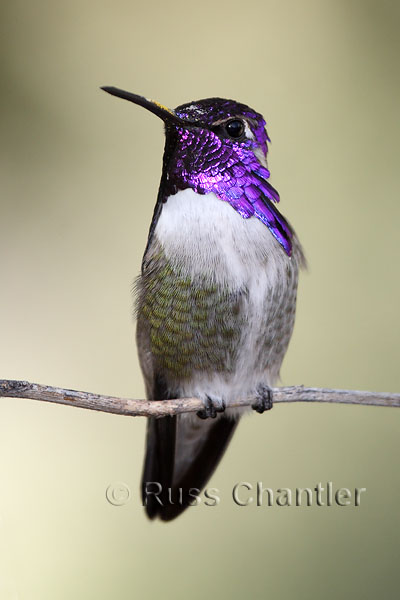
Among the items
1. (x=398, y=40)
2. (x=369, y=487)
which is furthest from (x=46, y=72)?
(x=369, y=487)

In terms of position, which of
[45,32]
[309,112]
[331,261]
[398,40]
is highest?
[398,40]

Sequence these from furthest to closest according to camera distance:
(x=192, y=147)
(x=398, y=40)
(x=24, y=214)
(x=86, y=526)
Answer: (x=398, y=40), (x=24, y=214), (x=86, y=526), (x=192, y=147)

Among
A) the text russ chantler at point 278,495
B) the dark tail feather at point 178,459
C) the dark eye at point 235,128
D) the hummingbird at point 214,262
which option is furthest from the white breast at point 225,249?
the text russ chantler at point 278,495

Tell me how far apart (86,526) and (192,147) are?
106cm

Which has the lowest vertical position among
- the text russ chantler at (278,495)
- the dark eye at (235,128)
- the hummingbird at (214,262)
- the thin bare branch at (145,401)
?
the text russ chantler at (278,495)

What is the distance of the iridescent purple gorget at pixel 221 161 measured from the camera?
1.49 metres

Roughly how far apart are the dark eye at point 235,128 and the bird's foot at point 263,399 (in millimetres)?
656

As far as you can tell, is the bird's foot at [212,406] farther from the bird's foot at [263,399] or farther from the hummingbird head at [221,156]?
the hummingbird head at [221,156]

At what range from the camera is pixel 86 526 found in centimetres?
174

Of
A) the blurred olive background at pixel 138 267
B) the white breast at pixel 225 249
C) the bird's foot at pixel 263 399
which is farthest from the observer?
the blurred olive background at pixel 138 267

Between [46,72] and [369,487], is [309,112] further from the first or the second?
[369,487]

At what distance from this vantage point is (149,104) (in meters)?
→ 1.43

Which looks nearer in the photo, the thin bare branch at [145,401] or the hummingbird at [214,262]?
the thin bare branch at [145,401]

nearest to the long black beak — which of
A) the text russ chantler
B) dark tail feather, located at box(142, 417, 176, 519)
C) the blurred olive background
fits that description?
the blurred olive background
